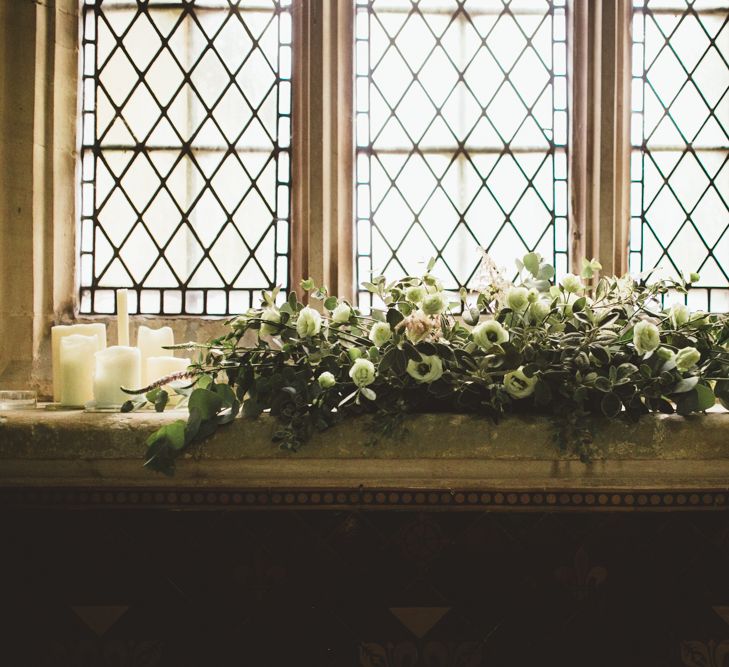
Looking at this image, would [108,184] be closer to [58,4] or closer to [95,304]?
[95,304]

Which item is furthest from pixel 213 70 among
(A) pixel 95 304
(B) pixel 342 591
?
(B) pixel 342 591

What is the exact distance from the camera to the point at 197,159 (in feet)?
8.25

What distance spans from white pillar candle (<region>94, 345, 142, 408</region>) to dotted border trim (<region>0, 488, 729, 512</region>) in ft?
0.71

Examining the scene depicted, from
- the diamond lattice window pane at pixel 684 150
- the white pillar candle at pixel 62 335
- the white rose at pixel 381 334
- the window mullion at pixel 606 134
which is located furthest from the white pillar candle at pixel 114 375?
the diamond lattice window pane at pixel 684 150

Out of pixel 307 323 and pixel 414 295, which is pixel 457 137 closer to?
pixel 414 295

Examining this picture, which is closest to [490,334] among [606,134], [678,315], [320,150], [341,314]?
[341,314]

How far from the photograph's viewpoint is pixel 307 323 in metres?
1.38

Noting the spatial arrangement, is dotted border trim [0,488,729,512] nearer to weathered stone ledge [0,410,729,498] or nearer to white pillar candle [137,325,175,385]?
weathered stone ledge [0,410,729,498]

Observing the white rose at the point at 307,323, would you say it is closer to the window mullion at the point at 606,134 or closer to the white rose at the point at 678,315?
the white rose at the point at 678,315

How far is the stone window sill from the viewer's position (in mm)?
1312

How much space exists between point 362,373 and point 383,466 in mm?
200

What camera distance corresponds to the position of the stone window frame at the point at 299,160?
7.62 feet

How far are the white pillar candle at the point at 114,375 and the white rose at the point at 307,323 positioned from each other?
1.44 feet

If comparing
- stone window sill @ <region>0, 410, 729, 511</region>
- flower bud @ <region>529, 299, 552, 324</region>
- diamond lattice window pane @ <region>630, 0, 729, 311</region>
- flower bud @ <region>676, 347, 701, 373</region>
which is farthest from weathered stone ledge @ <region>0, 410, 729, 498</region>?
diamond lattice window pane @ <region>630, 0, 729, 311</region>
